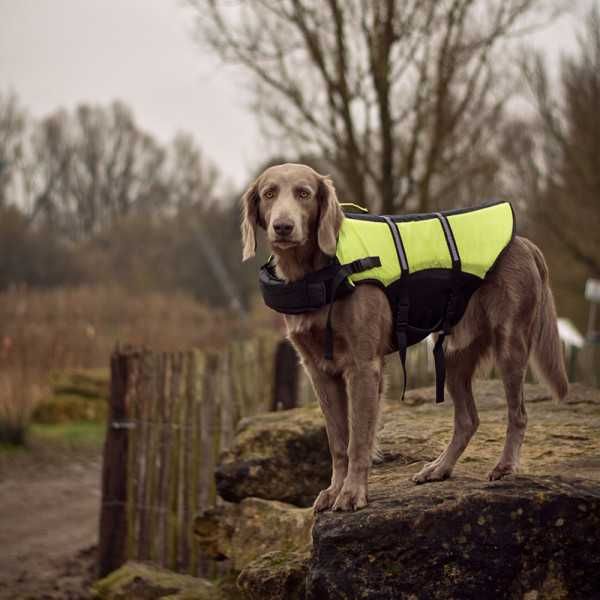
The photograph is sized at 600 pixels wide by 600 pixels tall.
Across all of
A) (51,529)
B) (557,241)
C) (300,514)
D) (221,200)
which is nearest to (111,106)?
(221,200)

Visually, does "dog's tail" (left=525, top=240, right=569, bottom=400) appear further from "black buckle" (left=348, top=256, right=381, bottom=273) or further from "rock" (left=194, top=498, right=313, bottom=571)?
"rock" (left=194, top=498, right=313, bottom=571)

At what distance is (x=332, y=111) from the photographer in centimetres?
1265

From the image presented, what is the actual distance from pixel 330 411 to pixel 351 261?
75cm

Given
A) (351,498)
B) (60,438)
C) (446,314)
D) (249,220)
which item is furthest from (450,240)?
(60,438)

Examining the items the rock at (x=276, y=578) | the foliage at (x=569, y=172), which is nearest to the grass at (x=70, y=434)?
the rock at (x=276, y=578)

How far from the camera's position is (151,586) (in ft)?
19.5

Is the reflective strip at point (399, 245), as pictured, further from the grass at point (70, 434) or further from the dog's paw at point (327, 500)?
the grass at point (70, 434)

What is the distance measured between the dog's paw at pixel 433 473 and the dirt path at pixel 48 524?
13.9 feet

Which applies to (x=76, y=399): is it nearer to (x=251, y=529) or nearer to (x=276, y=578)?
(x=251, y=529)

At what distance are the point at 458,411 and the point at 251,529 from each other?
188 cm

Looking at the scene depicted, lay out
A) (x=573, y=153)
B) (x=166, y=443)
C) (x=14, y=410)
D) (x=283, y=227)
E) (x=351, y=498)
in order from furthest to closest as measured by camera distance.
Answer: (x=573, y=153)
(x=14, y=410)
(x=166, y=443)
(x=351, y=498)
(x=283, y=227)

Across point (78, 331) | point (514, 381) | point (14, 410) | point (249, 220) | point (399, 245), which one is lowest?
point (14, 410)

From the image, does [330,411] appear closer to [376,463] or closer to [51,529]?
[376,463]

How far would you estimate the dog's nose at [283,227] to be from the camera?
3793mm
